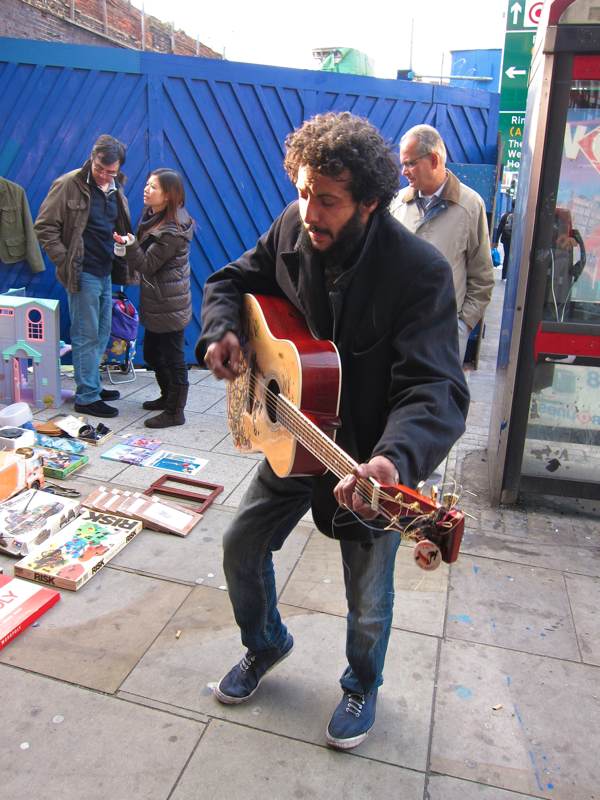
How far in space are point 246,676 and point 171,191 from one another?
11.6ft

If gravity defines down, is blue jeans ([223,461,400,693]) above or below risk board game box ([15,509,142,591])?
above

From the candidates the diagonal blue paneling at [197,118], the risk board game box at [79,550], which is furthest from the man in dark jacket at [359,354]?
the diagonal blue paneling at [197,118]

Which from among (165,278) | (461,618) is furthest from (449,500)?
(165,278)

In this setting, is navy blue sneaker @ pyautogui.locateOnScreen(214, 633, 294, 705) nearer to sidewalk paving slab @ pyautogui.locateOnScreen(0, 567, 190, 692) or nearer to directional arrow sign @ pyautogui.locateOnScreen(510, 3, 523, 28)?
sidewalk paving slab @ pyautogui.locateOnScreen(0, 567, 190, 692)

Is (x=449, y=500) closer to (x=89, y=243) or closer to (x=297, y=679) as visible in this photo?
(x=297, y=679)

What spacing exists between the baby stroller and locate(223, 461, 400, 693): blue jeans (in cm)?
418

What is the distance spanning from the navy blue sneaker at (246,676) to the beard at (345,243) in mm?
1451

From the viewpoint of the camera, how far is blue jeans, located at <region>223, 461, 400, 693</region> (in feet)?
6.82

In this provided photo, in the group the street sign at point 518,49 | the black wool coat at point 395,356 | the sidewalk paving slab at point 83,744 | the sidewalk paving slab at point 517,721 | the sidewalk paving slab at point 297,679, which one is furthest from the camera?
the street sign at point 518,49

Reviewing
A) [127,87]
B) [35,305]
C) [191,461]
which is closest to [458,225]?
[191,461]

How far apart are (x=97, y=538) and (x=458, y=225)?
8.80 feet

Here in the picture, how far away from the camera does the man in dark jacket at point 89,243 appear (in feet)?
16.1

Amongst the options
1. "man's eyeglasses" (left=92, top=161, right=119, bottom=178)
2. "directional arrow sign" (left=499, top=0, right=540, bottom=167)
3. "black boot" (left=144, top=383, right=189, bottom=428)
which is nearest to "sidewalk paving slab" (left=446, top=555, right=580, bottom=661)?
"black boot" (left=144, top=383, right=189, bottom=428)

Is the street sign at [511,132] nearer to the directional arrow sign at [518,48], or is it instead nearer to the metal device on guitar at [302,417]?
the directional arrow sign at [518,48]
